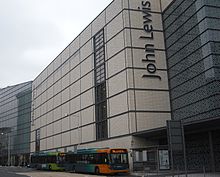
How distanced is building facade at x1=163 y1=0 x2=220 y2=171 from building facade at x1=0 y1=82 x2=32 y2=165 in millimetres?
59307

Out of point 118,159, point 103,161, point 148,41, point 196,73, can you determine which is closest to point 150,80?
point 148,41

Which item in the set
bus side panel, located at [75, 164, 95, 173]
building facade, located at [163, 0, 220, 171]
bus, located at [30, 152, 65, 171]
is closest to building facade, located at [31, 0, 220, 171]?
building facade, located at [163, 0, 220, 171]

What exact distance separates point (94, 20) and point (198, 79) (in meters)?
23.5

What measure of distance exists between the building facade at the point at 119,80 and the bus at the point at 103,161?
4601 mm

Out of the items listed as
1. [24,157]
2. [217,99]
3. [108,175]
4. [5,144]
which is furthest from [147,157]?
[5,144]

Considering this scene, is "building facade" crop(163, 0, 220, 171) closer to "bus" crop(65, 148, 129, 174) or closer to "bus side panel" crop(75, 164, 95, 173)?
"bus" crop(65, 148, 129, 174)

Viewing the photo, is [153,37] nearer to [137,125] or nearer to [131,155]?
[137,125]

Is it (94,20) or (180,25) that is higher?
(94,20)

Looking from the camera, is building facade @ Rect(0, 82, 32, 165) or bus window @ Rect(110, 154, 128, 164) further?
building facade @ Rect(0, 82, 32, 165)

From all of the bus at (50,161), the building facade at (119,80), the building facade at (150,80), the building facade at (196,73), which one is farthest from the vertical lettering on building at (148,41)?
the bus at (50,161)

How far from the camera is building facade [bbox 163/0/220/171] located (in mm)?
34438

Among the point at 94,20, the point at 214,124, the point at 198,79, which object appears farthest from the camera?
the point at 94,20

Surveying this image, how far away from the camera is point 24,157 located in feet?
308

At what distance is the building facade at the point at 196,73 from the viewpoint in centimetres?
3444
